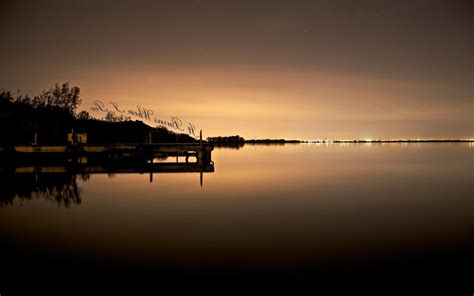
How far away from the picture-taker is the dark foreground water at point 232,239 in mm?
8031

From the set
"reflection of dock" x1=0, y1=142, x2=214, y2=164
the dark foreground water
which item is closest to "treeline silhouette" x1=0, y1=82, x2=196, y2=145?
"reflection of dock" x1=0, y1=142, x2=214, y2=164

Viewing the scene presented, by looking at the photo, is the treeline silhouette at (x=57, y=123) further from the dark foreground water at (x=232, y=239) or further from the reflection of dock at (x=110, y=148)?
the dark foreground water at (x=232, y=239)

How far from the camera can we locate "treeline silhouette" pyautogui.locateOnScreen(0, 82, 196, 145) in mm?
47781

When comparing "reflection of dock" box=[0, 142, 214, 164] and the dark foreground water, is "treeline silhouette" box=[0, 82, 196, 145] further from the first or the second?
the dark foreground water

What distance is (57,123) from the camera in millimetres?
59219

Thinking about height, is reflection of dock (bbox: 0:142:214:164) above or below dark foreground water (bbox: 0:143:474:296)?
above

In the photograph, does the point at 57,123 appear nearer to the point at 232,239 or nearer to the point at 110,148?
the point at 110,148

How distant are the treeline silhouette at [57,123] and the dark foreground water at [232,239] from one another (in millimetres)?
24746

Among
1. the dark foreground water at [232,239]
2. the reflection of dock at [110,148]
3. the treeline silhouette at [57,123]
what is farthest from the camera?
the treeline silhouette at [57,123]

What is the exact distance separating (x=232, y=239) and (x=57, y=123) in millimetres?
55872

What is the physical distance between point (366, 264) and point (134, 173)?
24.6 metres

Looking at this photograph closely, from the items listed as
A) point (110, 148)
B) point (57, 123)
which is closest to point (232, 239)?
point (110, 148)

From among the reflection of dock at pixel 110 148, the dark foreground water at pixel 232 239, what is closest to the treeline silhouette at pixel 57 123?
the reflection of dock at pixel 110 148

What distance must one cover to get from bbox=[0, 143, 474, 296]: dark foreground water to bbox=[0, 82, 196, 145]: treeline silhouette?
24746 millimetres
